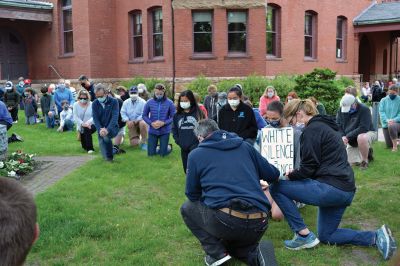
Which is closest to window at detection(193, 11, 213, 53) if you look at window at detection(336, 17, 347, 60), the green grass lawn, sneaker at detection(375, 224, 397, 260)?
window at detection(336, 17, 347, 60)

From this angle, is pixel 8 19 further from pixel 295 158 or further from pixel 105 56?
pixel 295 158

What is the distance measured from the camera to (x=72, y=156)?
11.9 m

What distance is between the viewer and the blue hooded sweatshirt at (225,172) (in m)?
4.65

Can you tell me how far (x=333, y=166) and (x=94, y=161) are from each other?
691cm

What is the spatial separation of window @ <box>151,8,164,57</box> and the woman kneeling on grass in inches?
718

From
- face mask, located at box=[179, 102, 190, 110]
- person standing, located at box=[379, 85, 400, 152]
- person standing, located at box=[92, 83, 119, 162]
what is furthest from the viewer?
person standing, located at box=[379, 85, 400, 152]

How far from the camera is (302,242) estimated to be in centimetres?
545

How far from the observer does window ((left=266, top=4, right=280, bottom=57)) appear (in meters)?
23.2

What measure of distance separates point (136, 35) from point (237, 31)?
17.6 feet

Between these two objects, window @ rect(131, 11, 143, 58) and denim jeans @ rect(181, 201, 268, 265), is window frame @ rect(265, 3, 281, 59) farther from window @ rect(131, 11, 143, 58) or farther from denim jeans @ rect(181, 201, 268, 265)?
denim jeans @ rect(181, 201, 268, 265)

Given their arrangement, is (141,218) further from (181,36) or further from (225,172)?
(181,36)

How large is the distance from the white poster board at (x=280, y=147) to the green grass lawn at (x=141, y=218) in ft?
2.94

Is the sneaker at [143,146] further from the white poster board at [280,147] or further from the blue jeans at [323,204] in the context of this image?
the blue jeans at [323,204]

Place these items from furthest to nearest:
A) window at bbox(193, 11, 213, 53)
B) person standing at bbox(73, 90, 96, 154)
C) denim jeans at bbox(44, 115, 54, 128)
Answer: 1. window at bbox(193, 11, 213, 53)
2. denim jeans at bbox(44, 115, 54, 128)
3. person standing at bbox(73, 90, 96, 154)
